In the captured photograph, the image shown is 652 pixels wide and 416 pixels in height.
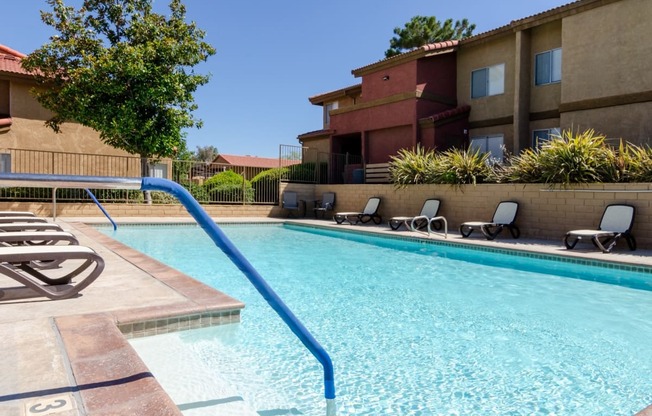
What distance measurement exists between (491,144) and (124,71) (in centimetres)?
1476

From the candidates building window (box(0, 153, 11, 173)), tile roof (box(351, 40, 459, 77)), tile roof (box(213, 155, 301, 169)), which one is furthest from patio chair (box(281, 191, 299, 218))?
tile roof (box(213, 155, 301, 169))

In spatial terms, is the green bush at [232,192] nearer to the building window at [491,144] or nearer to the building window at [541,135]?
the building window at [491,144]

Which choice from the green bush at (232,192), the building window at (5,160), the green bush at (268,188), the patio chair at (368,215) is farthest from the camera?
the green bush at (268,188)

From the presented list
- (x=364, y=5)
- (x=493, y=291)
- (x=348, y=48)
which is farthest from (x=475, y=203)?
(x=348, y=48)

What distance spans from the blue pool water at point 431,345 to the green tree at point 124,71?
1043cm

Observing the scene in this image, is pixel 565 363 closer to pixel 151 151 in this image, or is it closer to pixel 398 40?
pixel 151 151

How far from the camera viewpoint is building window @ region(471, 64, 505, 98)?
60.7ft

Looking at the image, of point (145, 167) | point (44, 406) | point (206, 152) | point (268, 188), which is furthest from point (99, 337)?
point (206, 152)

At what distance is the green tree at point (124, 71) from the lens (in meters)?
16.2

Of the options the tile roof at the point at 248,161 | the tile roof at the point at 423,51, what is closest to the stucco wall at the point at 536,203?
the tile roof at the point at 423,51

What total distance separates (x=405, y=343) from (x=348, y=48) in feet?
100

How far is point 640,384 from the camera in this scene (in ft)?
11.8

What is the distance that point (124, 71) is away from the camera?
16.0 m

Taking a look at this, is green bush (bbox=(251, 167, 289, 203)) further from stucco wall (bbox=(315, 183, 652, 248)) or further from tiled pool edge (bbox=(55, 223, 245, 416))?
tiled pool edge (bbox=(55, 223, 245, 416))
